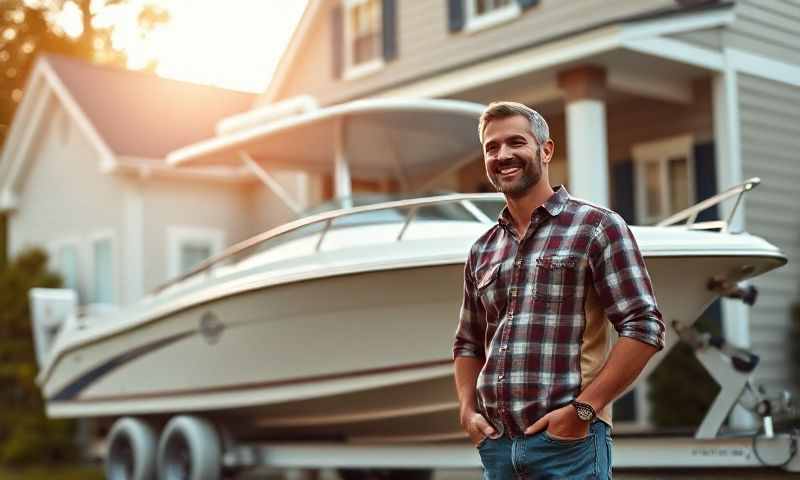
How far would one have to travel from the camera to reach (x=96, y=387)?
934 centimetres

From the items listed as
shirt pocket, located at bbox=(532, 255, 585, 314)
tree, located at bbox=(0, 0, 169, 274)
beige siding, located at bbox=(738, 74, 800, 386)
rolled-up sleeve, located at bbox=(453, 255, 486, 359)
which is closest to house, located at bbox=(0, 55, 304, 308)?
beige siding, located at bbox=(738, 74, 800, 386)

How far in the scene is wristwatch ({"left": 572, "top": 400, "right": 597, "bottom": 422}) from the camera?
2.86 meters

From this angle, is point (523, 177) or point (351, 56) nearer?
point (523, 177)

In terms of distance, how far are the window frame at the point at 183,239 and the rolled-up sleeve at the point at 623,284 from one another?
39.7 ft

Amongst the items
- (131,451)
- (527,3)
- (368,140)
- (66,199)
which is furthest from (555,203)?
(66,199)

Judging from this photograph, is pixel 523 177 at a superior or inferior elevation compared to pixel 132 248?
inferior

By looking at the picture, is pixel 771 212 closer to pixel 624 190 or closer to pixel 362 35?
pixel 624 190

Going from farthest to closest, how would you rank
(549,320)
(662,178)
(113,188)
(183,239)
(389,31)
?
1. (183,239)
2. (113,188)
3. (389,31)
4. (662,178)
5. (549,320)

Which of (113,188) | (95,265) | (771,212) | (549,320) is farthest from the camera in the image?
(95,265)

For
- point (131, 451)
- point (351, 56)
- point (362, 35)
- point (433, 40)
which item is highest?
point (362, 35)

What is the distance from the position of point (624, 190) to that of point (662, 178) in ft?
1.35

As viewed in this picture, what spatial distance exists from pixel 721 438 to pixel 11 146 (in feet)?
46.5

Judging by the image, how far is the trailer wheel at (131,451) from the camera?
28.2ft

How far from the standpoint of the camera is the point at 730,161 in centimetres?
909
